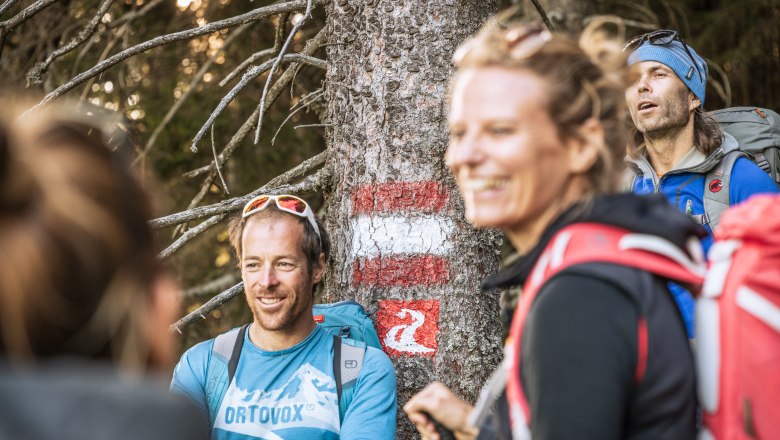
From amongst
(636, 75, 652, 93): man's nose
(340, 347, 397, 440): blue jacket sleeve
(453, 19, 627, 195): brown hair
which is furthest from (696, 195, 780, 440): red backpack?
(636, 75, 652, 93): man's nose

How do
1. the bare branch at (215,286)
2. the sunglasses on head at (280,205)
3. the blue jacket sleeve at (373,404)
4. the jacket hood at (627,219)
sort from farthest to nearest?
1. the bare branch at (215,286)
2. the sunglasses on head at (280,205)
3. the blue jacket sleeve at (373,404)
4. the jacket hood at (627,219)

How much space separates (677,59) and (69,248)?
3.36 metres

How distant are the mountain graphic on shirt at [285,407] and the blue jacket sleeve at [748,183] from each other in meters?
1.91

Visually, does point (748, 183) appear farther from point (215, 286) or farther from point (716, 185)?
point (215, 286)

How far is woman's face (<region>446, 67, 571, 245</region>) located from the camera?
166cm

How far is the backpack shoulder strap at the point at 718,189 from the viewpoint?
3.47 meters

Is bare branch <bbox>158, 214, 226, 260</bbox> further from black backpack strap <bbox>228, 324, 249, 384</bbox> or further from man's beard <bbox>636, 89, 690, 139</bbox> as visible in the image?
man's beard <bbox>636, 89, 690, 139</bbox>

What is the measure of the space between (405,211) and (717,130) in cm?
154

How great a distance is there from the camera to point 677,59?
3.90m

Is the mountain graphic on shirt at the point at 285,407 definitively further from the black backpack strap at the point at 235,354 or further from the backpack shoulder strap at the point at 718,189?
the backpack shoulder strap at the point at 718,189

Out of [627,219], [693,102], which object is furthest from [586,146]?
[693,102]

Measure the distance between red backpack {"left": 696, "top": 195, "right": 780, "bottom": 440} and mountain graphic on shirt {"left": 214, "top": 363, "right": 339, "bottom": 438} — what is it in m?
2.02

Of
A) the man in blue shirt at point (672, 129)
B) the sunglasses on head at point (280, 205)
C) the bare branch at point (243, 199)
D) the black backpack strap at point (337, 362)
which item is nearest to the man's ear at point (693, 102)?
the man in blue shirt at point (672, 129)

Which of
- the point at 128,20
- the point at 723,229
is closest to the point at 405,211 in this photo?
the point at 723,229
